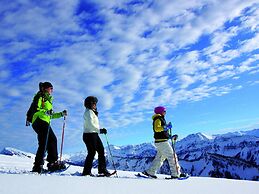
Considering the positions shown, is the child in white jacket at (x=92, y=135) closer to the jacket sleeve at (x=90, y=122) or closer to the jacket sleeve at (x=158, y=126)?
the jacket sleeve at (x=90, y=122)

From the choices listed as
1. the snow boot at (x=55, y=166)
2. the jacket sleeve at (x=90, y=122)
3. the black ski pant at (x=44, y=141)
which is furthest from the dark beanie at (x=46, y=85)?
the snow boot at (x=55, y=166)

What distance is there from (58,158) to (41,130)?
974 millimetres

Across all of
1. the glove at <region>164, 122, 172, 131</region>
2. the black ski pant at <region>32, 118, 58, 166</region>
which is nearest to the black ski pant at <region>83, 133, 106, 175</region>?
the black ski pant at <region>32, 118, 58, 166</region>

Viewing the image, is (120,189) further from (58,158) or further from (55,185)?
(58,158)

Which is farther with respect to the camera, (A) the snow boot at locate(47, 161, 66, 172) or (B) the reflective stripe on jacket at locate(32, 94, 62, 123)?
(A) the snow boot at locate(47, 161, 66, 172)

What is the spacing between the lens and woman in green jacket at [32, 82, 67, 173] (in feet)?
29.5

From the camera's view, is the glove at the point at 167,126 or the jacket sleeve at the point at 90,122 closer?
the jacket sleeve at the point at 90,122

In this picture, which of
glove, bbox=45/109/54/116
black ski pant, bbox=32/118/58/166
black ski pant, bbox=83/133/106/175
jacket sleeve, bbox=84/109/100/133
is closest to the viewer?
black ski pant, bbox=32/118/58/166

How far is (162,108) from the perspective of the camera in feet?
36.4

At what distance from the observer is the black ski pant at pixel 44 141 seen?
29.3 feet

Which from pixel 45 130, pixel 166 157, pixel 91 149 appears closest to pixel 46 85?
pixel 45 130

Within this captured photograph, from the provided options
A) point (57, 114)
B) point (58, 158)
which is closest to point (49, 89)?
point (57, 114)

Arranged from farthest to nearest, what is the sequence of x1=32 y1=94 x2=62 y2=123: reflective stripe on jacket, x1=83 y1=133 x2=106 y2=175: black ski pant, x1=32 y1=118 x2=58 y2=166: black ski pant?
x1=83 y1=133 x2=106 y2=175: black ski pant
x1=32 y1=94 x2=62 y2=123: reflective stripe on jacket
x1=32 y1=118 x2=58 y2=166: black ski pant

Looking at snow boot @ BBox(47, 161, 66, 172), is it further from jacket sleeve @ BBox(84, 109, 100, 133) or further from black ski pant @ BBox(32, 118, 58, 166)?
jacket sleeve @ BBox(84, 109, 100, 133)
